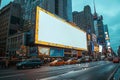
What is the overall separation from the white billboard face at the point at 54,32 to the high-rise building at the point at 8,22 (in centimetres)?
4971

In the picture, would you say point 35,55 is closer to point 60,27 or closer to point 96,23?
point 60,27

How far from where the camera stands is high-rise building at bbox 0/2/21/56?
318 ft

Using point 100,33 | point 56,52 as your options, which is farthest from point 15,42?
point 100,33

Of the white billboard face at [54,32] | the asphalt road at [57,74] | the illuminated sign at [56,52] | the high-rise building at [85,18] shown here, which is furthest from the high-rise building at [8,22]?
the high-rise building at [85,18]

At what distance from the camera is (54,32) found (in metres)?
48.0

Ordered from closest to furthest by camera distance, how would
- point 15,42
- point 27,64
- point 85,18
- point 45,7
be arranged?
point 27,64
point 15,42
point 45,7
point 85,18

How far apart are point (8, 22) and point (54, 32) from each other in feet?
197

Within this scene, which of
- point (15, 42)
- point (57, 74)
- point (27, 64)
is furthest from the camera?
point (15, 42)

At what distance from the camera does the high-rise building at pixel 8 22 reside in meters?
97.1

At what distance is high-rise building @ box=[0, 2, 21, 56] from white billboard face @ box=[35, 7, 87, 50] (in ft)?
163

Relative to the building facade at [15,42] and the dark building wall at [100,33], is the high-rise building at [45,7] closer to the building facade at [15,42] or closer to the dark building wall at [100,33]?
the building facade at [15,42]

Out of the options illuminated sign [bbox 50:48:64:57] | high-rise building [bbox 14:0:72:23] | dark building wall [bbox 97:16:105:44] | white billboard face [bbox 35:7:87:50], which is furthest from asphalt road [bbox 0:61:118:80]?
dark building wall [bbox 97:16:105:44]

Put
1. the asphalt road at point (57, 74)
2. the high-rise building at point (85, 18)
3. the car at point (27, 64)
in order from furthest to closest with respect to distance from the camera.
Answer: the high-rise building at point (85, 18) → the car at point (27, 64) → the asphalt road at point (57, 74)

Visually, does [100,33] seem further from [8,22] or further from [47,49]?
[47,49]
